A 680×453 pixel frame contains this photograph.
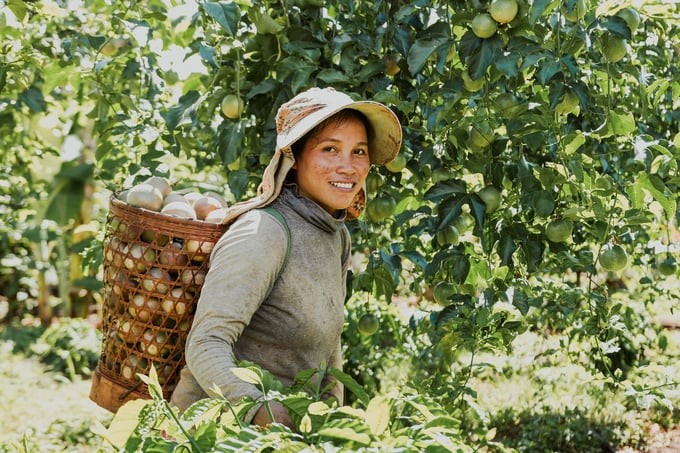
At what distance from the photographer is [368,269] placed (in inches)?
89.7

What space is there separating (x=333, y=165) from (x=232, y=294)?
1.24 feet

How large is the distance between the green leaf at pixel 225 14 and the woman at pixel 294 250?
1.02 feet

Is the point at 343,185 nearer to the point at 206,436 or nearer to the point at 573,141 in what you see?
the point at 573,141

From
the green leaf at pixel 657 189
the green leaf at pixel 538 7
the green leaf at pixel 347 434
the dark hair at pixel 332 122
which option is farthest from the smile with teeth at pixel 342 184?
the green leaf at pixel 347 434

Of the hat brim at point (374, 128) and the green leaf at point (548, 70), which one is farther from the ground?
the green leaf at point (548, 70)

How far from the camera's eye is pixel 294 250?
Result: 69.9 inches

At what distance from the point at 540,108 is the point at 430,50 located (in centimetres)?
28

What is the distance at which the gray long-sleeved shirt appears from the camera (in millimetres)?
1590

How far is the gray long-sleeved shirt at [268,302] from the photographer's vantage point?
1590mm

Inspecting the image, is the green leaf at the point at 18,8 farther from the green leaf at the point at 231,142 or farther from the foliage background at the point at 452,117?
the green leaf at the point at 231,142

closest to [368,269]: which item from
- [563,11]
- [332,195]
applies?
[332,195]

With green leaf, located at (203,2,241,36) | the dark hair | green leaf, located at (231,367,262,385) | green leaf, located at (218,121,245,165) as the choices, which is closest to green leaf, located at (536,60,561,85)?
the dark hair

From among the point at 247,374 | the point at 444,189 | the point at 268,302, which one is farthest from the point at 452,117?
the point at 247,374

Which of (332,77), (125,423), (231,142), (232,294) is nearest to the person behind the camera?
(125,423)
